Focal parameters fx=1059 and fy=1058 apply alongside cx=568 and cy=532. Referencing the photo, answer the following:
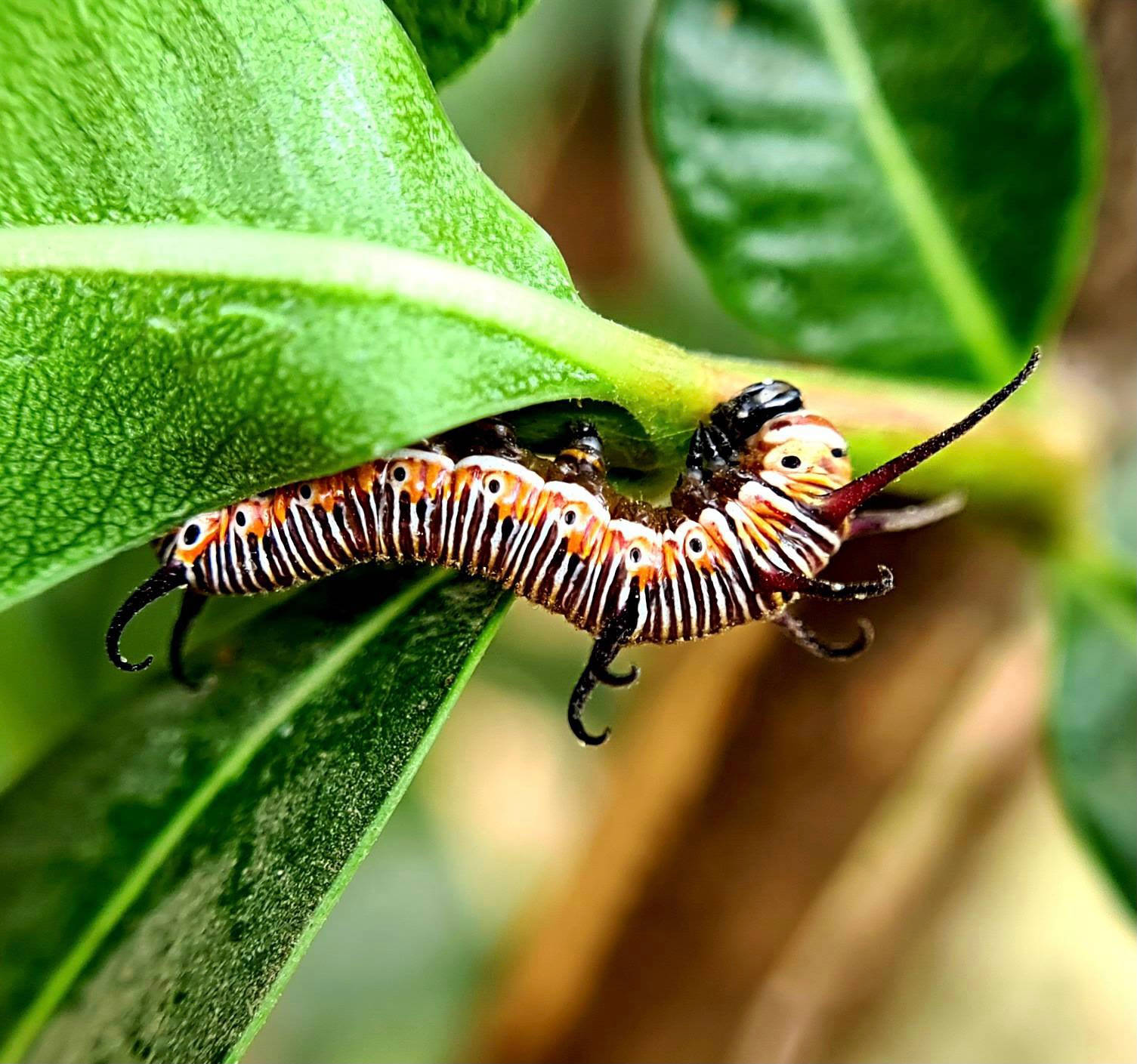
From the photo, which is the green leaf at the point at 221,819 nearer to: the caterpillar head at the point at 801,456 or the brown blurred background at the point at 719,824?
the caterpillar head at the point at 801,456

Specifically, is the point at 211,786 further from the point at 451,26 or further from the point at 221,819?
the point at 451,26

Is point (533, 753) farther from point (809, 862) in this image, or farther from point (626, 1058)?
point (809, 862)

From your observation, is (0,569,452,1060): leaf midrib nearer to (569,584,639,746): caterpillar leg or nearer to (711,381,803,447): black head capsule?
(569,584,639,746): caterpillar leg

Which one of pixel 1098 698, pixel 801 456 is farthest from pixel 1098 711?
pixel 801 456

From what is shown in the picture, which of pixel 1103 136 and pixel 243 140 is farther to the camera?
pixel 1103 136

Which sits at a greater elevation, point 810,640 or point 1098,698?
point 810,640

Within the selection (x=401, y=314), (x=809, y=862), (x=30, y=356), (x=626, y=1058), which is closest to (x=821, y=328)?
(x=401, y=314)

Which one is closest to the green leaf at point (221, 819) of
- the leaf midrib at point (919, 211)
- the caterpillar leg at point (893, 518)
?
the caterpillar leg at point (893, 518)
